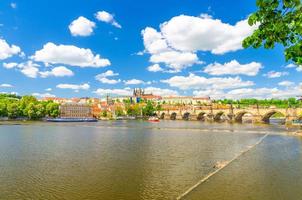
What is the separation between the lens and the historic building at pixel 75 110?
15334 cm

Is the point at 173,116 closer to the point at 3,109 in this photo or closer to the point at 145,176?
the point at 3,109

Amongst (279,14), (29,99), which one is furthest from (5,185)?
(29,99)

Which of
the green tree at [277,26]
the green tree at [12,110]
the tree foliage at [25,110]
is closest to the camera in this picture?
the green tree at [277,26]

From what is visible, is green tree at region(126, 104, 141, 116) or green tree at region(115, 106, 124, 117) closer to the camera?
green tree at region(115, 106, 124, 117)

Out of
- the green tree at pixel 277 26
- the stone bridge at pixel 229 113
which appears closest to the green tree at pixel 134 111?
the stone bridge at pixel 229 113

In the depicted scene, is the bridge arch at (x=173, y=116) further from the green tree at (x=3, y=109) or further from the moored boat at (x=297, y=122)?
the green tree at (x=3, y=109)

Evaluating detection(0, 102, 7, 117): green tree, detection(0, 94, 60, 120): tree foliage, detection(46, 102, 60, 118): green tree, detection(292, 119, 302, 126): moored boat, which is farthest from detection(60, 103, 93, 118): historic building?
detection(292, 119, 302, 126): moored boat

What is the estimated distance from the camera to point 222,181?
1482 cm

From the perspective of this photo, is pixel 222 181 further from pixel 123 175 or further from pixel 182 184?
pixel 123 175

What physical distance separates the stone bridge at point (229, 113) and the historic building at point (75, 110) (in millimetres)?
37337

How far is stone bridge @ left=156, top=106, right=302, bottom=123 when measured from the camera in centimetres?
8169

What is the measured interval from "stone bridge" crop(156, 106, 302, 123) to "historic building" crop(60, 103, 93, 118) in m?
37.3

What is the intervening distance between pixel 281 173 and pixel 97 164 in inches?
430

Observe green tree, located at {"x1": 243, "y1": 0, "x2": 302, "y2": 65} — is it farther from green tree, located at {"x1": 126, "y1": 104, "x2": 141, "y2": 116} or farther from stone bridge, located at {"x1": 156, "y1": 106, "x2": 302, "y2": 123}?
green tree, located at {"x1": 126, "y1": 104, "x2": 141, "y2": 116}
